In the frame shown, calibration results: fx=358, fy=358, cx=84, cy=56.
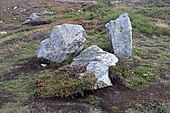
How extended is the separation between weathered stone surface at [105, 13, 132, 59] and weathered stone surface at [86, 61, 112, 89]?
2.95 meters

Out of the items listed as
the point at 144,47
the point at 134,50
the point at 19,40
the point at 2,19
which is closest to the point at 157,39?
the point at 144,47

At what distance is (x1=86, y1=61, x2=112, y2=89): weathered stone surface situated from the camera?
13898 mm

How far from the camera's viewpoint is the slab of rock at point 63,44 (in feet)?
57.8

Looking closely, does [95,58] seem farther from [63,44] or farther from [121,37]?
[121,37]

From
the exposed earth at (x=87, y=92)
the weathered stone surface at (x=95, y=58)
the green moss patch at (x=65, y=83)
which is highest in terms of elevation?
the weathered stone surface at (x=95, y=58)

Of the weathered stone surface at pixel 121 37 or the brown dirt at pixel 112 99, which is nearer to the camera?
the brown dirt at pixel 112 99

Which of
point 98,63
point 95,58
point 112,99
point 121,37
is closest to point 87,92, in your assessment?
point 112,99

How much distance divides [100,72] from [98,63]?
0.67 m

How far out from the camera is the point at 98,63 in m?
14.7

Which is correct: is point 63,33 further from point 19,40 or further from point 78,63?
point 19,40

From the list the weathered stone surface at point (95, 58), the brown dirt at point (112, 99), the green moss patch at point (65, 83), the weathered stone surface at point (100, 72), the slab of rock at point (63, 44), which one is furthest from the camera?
the slab of rock at point (63, 44)

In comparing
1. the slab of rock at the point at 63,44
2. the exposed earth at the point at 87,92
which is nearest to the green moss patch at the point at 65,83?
the exposed earth at the point at 87,92

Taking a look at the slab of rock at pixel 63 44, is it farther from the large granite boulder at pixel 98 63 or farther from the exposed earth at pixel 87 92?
the large granite boulder at pixel 98 63

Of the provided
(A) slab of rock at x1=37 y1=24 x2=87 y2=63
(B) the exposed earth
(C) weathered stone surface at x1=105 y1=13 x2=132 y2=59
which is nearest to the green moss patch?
(B) the exposed earth
